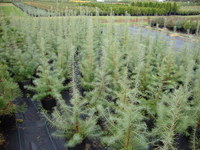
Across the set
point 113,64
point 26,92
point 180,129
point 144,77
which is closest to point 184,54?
point 144,77

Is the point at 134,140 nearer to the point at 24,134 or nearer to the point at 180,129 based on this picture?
the point at 180,129

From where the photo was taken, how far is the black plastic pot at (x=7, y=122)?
342 cm

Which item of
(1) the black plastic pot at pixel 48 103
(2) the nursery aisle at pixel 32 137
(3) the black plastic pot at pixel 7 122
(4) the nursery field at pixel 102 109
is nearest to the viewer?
(4) the nursery field at pixel 102 109

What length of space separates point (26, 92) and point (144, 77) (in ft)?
9.73

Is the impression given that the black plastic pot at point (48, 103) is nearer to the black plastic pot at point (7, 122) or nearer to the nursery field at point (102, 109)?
the nursery field at point (102, 109)

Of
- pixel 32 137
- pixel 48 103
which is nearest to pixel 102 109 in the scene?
pixel 32 137

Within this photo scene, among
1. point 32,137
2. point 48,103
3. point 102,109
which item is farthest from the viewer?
point 48,103

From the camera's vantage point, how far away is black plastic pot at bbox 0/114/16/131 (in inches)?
135

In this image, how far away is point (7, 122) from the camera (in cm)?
348

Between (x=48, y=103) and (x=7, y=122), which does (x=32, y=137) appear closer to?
(x=7, y=122)

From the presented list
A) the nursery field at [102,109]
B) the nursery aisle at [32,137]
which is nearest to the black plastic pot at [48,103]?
the nursery field at [102,109]

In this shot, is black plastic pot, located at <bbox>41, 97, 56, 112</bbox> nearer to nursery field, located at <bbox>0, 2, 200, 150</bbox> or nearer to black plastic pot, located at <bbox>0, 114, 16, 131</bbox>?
nursery field, located at <bbox>0, 2, 200, 150</bbox>

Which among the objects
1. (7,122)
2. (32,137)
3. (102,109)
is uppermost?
(102,109)

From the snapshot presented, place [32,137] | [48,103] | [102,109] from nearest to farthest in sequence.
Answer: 1. [102,109]
2. [32,137]
3. [48,103]
